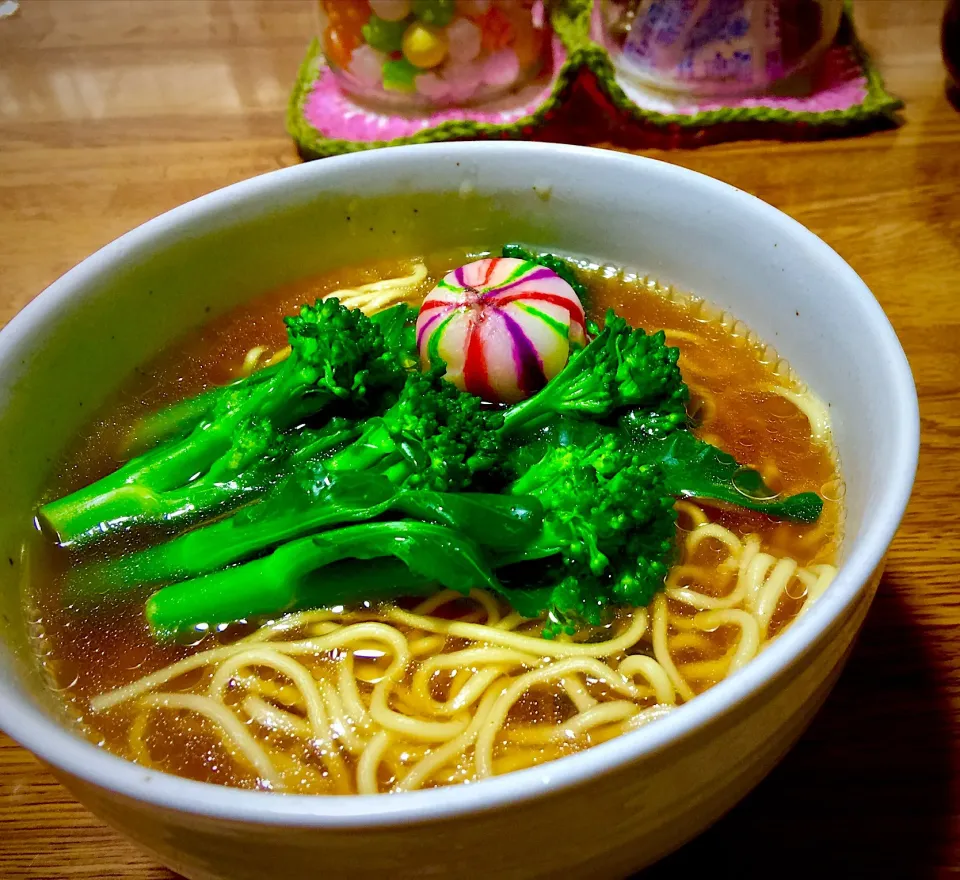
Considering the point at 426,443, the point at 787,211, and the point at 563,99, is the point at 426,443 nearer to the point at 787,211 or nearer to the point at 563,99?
the point at 787,211

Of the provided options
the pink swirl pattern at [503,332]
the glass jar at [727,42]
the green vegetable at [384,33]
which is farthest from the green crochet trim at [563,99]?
the pink swirl pattern at [503,332]

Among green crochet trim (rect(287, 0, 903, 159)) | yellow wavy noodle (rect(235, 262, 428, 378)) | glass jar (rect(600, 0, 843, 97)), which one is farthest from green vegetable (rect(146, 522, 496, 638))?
glass jar (rect(600, 0, 843, 97))

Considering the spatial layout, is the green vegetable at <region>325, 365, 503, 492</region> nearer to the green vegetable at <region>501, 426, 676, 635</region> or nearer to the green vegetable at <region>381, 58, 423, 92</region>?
the green vegetable at <region>501, 426, 676, 635</region>

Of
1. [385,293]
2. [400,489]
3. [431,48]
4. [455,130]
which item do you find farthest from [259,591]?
[431,48]

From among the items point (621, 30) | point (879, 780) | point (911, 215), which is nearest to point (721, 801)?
point (879, 780)

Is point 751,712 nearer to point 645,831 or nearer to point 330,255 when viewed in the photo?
point 645,831

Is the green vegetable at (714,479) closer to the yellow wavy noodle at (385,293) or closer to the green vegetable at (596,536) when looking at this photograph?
the green vegetable at (596,536)
